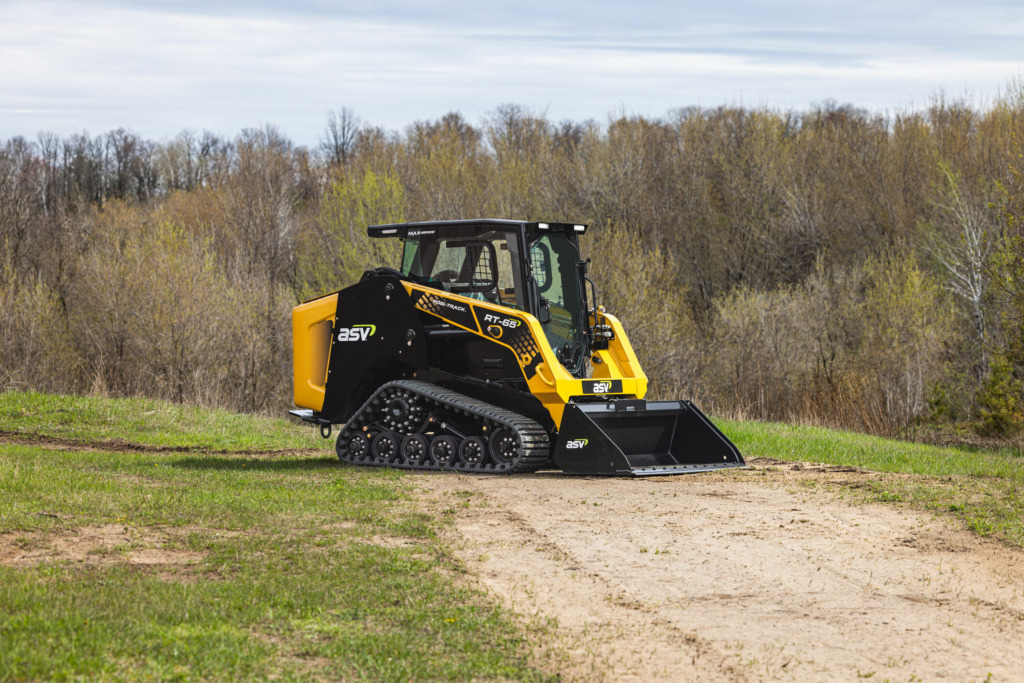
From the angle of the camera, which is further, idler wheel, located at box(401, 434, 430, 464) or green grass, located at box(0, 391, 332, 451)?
green grass, located at box(0, 391, 332, 451)

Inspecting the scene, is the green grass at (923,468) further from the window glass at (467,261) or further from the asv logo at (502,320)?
the window glass at (467,261)

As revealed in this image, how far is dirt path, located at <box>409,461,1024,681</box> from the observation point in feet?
19.0

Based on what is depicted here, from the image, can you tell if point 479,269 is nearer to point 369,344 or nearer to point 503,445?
point 369,344

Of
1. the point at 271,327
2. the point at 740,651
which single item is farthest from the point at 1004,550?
the point at 271,327

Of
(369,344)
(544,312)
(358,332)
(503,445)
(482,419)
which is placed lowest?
(503,445)

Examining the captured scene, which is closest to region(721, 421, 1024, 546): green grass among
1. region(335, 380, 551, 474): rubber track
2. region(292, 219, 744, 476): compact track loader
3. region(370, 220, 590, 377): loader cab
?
region(292, 219, 744, 476): compact track loader

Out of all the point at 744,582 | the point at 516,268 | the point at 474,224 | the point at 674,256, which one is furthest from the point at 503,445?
the point at 674,256

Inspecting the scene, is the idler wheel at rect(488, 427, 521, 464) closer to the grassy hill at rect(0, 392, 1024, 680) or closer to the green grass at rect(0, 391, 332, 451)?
the grassy hill at rect(0, 392, 1024, 680)

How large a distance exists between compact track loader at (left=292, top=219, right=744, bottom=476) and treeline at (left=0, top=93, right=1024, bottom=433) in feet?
33.3

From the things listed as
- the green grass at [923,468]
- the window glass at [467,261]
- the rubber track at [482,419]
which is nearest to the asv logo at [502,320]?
the window glass at [467,261]

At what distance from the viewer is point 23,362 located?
26.5m

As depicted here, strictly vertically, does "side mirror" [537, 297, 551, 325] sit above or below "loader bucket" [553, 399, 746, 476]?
above

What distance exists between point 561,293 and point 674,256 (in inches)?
1397

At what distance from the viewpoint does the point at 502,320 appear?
12.4 metres
